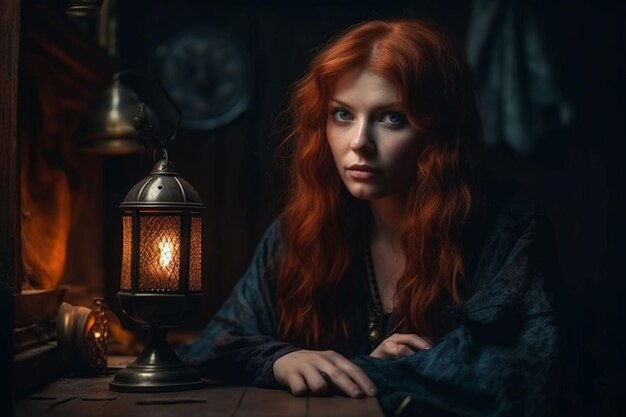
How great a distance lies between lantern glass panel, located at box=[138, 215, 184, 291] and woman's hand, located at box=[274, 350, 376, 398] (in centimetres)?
39

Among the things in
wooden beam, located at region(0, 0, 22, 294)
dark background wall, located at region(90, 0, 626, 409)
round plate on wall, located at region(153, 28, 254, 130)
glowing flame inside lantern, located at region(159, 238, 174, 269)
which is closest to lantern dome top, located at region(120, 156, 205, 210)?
glowing flame inside lantern, located at region(159, 238, 174, 269)

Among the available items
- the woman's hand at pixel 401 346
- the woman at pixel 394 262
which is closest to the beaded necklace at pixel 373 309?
the woman at pixel 394 262

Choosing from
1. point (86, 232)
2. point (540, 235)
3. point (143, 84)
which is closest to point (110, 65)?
point (143, 84)

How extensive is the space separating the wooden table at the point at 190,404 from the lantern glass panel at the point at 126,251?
30 cm

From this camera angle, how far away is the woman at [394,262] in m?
2.86

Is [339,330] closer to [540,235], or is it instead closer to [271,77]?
[540,235]

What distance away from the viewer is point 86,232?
488 centimetres

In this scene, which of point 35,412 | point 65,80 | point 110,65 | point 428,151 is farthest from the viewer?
point 110,65

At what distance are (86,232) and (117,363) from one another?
119cm

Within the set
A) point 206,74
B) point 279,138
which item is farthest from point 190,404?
point 206,74

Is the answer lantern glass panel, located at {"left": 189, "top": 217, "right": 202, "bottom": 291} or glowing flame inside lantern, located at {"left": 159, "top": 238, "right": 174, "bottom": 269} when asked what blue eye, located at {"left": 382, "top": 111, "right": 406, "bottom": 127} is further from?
glowing flame inside lantern, located at {"left": 159, "top": 238, "right": 174, "bottom": 269}

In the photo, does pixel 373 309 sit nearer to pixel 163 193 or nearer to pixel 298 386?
pixel 298 386

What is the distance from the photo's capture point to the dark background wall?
549 centimetres

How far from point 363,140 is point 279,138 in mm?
2372
